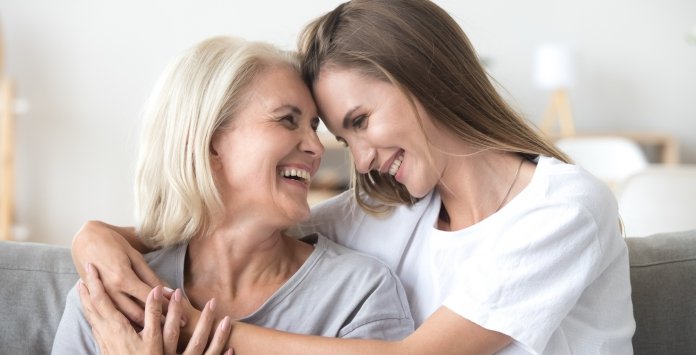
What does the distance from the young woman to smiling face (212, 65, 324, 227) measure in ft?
0.22

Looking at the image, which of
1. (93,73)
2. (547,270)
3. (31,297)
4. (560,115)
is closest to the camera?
(547,270)

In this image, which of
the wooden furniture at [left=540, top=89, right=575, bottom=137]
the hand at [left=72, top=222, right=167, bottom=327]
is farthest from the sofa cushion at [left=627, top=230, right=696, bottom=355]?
the wooden furniture at [left=540, top=89, right=575, bottom=137]

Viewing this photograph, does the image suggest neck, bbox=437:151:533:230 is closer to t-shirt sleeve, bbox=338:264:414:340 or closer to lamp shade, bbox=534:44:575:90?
t-shirt sleeve, bbox=338:264:414:340

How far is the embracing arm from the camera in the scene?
4.38 feet

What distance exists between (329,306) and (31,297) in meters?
0.67

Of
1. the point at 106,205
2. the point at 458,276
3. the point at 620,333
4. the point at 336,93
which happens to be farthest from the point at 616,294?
the point at 106,205

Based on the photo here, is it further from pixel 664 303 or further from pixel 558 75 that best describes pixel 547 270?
pixel 558 75

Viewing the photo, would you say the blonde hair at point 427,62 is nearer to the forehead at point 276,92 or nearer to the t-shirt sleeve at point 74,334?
the forehead at point 276,92

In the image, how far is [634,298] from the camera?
5.45 feet

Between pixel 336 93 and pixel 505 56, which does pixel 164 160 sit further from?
pixel 505 56

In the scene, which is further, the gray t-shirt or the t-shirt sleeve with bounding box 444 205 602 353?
the gray t-shirt

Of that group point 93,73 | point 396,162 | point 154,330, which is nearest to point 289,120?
point 396,162

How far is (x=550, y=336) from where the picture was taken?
1.35 metres

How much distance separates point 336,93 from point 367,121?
87mm
